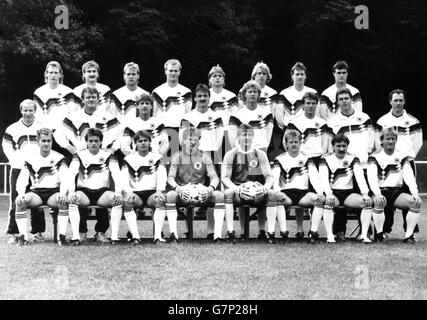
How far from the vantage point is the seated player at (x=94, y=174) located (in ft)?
25.2

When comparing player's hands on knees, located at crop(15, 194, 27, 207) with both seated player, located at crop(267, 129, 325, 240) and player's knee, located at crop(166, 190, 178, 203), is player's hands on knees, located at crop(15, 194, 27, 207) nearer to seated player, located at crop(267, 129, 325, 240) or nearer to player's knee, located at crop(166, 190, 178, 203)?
player's knee, located at crop(166, 190, 178, 203)

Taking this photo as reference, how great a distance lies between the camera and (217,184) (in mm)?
7914

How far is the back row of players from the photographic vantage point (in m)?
7.80

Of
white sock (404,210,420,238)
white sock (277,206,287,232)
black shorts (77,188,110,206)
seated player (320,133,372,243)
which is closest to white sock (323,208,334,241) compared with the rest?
seated player (320,133,372,243)

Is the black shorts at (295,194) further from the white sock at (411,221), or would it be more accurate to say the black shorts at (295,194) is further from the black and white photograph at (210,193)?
the white sock at (411,221)

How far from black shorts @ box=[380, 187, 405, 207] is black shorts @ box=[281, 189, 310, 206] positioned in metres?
0.93

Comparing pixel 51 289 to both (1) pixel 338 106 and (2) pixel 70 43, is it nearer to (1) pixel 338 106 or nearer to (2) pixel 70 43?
(1) pixel 338 106

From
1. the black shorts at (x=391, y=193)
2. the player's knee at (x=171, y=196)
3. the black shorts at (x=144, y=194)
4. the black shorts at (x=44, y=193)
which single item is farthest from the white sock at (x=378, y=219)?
the black shorts at (x=44, y=193)

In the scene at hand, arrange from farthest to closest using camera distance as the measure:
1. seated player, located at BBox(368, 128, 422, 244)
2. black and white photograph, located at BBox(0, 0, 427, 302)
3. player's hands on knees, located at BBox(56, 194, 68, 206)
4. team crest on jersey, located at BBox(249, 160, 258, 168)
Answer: team crest on jersey, located at BBox(249, 160, 258, 168)
seated player, located at BBox(368, 128, 422, 244)
player's hands on knees, located at BBox(56, 194, 68, 206)
black and white photograph, located at BBox(0, 0, 427, 302)

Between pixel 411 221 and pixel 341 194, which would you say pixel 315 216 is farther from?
pixel 411 221

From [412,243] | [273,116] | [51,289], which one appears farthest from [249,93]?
[51,289]

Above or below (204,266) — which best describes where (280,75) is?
above

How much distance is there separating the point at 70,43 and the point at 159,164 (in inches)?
389

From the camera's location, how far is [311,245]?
748 cm
